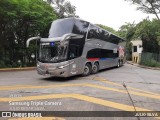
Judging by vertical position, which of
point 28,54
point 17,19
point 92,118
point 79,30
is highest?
point 17,19

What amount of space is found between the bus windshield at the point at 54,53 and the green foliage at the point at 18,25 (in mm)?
7017

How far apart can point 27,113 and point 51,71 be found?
6.66 m

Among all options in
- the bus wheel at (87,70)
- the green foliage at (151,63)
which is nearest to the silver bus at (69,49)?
the bus wheel at (87,70)

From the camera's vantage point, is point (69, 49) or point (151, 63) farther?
point (151, 63)

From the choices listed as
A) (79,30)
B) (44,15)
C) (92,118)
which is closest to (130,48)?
(44,15)

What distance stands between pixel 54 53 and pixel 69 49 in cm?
90

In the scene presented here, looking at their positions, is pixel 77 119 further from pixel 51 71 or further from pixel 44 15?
pixel 44 15

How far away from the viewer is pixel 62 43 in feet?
43.5

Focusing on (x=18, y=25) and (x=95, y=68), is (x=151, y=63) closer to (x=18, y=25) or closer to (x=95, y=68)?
(x=95, y=68)

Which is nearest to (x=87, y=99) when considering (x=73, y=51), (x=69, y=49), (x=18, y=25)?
(x=69, y=49)

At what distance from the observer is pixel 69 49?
13594 millimetres

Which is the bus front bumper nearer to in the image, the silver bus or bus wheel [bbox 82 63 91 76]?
the silver bus

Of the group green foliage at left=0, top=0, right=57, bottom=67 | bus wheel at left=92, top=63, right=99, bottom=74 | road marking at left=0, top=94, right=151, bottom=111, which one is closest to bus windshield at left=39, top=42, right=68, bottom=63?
road marking at left=0, top=94, right=151, bottom=111

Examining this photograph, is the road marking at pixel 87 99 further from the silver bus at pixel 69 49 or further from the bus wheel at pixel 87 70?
the bus wheel at pixel 87 70
